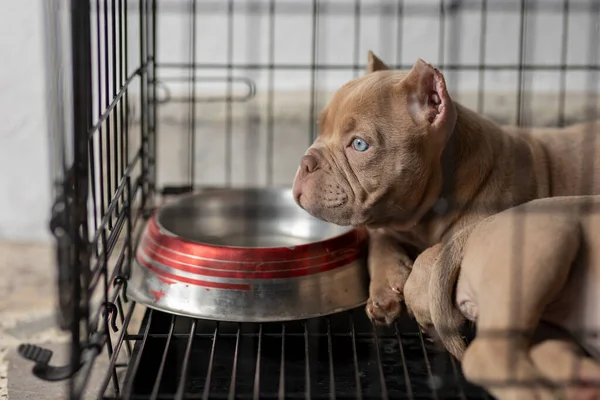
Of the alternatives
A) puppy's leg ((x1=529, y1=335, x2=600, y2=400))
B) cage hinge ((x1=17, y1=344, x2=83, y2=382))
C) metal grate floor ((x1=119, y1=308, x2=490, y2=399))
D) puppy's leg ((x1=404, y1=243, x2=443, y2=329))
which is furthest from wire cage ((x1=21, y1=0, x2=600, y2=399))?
puppy's leg ((x1=529, y1=335, x2=600, y2=400))

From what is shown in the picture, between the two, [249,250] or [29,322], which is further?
[29,322]

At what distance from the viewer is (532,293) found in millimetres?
1731

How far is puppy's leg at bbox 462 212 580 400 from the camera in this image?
1693 mm

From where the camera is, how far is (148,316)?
2361mm

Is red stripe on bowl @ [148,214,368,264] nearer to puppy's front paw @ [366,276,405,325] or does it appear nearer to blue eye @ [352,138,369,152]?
puppy's front paw @ [366,276,405,325]

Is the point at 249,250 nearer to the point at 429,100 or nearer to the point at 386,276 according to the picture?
the point at 386,276

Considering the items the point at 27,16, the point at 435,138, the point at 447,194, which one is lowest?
the point at 447,194

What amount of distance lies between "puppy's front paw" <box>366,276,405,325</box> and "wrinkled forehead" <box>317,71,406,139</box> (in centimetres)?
40

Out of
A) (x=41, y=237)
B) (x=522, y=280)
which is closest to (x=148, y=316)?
(x=522, y=280)

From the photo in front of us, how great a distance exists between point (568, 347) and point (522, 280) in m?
0.17

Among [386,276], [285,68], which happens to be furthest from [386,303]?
[285,68]

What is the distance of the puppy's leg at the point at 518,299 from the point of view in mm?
1693

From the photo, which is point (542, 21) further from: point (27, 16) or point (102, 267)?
point (102, 267)

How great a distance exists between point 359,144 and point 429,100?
0.64 ft
